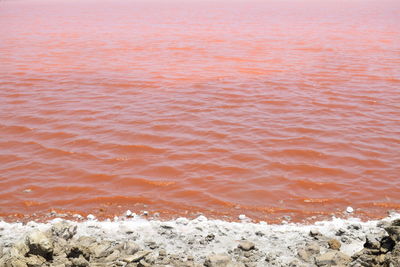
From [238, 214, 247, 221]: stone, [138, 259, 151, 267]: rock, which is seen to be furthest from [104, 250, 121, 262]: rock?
[238, 214, 247, 221]: stone

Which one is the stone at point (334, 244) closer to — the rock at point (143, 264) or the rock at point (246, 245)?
the rock at point (246, 245)

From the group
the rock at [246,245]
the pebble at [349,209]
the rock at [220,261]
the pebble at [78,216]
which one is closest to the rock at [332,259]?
the rock at [246,245]

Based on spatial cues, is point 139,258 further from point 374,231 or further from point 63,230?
point 374,231

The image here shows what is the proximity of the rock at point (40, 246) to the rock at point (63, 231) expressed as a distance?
0.69 m

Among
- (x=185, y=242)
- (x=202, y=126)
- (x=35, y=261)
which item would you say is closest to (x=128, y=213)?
(x=185, y=242)

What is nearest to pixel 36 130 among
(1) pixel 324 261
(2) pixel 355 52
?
(1) pixel 324 261

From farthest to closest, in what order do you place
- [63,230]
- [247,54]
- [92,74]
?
1. [247,54]
2. [92,74]
3. [63,230]

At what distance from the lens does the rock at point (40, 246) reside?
4.59 m

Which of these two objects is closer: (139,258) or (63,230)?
(139,258)

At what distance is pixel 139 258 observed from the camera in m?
4.95

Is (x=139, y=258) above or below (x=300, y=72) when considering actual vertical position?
below

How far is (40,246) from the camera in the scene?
459 cm

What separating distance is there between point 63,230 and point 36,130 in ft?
16.3

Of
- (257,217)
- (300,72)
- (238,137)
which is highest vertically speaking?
(300,72)
